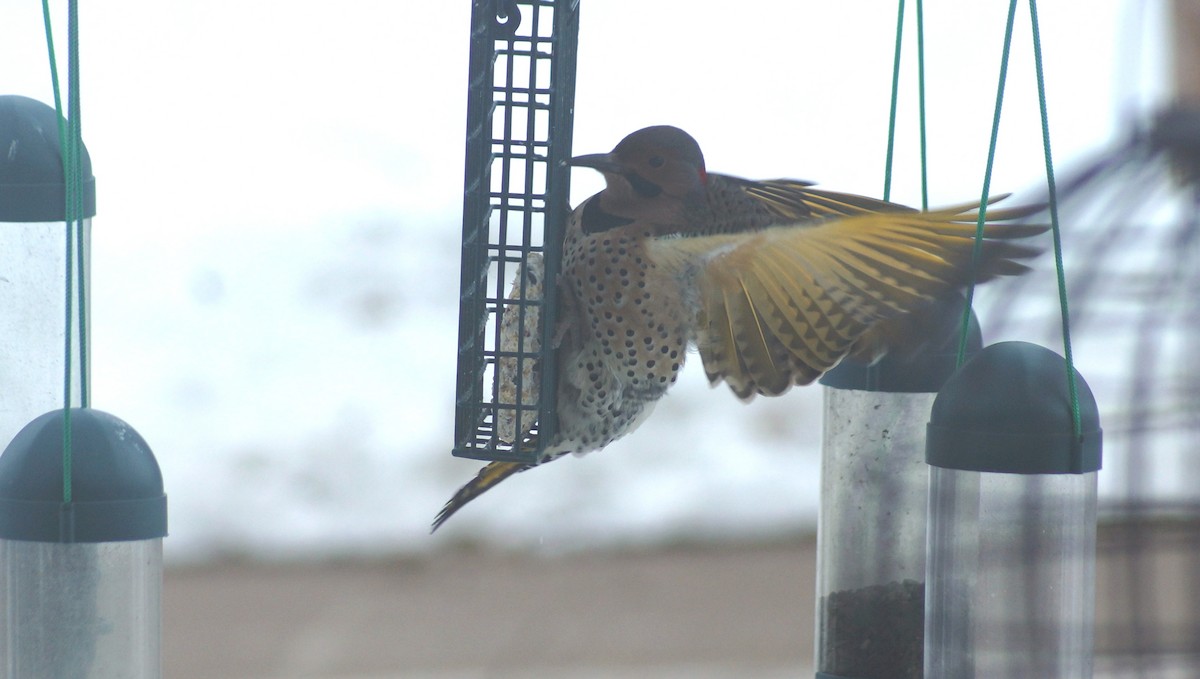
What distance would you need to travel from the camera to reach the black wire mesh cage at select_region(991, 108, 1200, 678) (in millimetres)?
1910

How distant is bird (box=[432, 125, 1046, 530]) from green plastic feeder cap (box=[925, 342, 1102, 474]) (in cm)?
20

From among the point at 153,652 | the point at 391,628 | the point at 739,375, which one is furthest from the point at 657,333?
the point at 391,628

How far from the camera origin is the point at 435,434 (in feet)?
18.1

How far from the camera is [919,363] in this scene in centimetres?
198

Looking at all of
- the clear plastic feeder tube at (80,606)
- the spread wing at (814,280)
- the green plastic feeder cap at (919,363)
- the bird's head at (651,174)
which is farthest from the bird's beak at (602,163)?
the clear plastic feeder tube at (80,606)

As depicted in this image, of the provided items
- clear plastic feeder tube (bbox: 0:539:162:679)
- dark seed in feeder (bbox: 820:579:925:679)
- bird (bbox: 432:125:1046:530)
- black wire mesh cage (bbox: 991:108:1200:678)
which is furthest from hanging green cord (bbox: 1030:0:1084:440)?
clear plastic feeder tube (bbox: 0:539:162:679)

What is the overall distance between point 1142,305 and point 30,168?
1.49 metres

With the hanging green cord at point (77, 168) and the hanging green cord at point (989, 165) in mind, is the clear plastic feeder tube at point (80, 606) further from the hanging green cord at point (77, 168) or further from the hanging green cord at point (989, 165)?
the hanging green cord at point (989, 165)

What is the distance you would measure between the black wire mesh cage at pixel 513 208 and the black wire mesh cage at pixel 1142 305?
61cm

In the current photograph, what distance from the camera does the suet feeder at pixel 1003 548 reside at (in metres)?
1.55

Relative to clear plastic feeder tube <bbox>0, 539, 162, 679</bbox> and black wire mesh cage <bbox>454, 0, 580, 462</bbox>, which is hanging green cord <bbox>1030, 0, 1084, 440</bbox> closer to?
black wire mesh cage <bbox>454, 0, 580, 462</bbox>

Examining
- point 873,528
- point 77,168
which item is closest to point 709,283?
point 873,528

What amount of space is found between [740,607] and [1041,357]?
334cm

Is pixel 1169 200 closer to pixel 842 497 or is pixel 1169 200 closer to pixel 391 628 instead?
pixel 842 497
